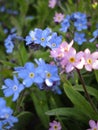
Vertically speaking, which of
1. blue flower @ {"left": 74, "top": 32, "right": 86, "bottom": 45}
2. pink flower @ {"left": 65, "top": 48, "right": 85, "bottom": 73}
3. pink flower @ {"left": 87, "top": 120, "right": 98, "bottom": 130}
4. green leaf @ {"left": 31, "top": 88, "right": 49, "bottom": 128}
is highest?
blue flower @ {"left": 74, "top": 32, "right": 86, "bottom": 45}

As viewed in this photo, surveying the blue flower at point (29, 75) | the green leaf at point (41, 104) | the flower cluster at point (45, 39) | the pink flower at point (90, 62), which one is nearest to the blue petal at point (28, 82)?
the blue flower at point (29, 75)

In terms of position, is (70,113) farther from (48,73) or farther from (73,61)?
(73,61)

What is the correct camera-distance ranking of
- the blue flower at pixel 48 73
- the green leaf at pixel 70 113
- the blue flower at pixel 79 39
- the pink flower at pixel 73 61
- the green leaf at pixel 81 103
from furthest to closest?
1. the blue flower at pixel 79 39
2. the green leaf at pixel 70 113
3. the green leaf at pixel 81 103
4. the blue flower at pixel 48 73
5. the pink flower at pixel 73 61

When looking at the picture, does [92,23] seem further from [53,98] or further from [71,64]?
[71,64]

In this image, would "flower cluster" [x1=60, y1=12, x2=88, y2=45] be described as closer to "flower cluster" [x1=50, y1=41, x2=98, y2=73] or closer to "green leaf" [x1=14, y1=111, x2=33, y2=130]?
"green leaf" [x1=14, y1=111, x2=33, y2=130]

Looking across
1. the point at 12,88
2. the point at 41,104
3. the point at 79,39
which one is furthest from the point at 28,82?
the point at 79,39

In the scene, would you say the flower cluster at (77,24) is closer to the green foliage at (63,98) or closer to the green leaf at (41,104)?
the green foliage at (63,98)

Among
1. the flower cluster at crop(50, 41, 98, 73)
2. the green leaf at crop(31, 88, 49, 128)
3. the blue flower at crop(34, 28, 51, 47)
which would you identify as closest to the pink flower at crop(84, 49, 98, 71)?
the flower cluster at crop(50, 41, 98, 73)
